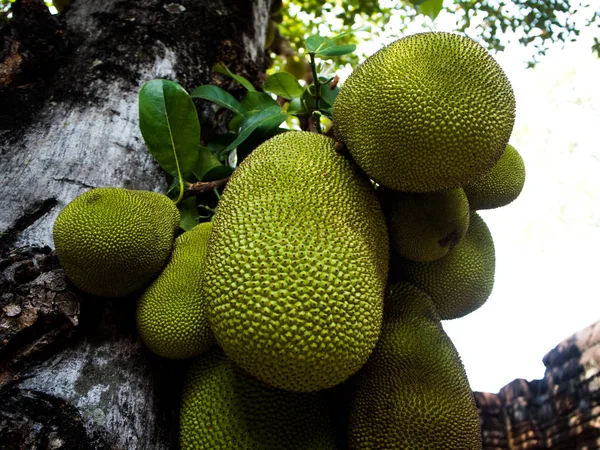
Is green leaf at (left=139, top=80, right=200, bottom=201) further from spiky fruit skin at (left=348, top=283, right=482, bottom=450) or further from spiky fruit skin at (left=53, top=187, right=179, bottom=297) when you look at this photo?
spiky fruit skin at (left=348, top=283, right=482, bottom=450)

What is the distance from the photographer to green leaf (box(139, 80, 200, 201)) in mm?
1099

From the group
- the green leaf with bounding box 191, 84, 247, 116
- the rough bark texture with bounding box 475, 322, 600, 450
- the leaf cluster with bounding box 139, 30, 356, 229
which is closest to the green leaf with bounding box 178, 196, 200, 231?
the leaf cluster with bounding box 139, 30, 356, 229

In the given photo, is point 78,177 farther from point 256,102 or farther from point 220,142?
point 256,102

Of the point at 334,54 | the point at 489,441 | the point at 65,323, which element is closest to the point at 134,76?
the point at 334,54

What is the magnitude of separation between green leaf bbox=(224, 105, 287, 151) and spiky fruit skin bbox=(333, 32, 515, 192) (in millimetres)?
358

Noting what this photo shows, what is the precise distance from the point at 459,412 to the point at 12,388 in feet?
2.34

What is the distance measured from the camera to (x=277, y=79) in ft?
4.51

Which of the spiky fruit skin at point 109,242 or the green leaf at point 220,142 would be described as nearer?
the spiky fruit skin at point 109,242

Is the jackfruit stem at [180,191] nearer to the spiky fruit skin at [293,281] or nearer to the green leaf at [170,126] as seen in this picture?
the green leaf at [170,126]

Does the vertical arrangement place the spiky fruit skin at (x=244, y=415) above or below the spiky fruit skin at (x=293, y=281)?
below

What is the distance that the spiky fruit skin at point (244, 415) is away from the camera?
77 cm

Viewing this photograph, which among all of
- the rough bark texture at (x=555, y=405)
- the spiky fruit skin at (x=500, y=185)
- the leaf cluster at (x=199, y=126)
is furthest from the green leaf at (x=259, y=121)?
the rough bark texture at (x=555, y=405)

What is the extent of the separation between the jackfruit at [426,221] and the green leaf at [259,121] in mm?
371

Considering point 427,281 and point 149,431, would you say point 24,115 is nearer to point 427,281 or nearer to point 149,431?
point 149,431
